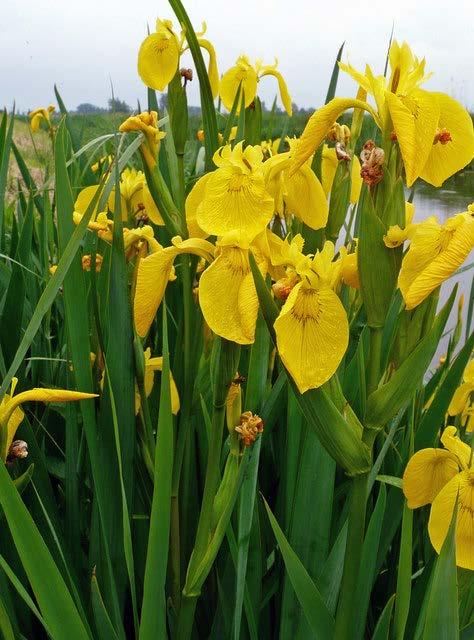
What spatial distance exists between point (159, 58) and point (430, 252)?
0.58 m

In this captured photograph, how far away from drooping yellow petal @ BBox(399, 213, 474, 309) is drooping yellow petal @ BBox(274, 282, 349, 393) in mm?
57

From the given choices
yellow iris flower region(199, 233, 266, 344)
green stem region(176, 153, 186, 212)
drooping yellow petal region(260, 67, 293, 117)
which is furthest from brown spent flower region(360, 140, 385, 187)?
drooping yellow petal region(260, 67, 293, 117)

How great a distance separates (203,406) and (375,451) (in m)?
0.31

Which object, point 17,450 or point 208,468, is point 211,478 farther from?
point 17,450

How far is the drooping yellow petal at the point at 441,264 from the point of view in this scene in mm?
501

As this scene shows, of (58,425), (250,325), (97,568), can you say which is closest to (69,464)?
(97,568)

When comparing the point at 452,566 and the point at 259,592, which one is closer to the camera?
the point at 452,566

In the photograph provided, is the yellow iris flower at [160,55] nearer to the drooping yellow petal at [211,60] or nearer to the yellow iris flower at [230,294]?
the drooping yellow petal at [211,60]

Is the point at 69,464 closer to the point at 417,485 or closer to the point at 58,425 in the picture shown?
the point at 58,425

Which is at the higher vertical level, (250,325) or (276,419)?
(250,325)

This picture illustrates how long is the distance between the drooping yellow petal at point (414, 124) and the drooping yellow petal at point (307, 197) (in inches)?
6.0

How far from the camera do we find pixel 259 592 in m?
0.81

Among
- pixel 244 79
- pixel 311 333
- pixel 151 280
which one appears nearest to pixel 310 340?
pixel 311 333

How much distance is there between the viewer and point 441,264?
503 mm
